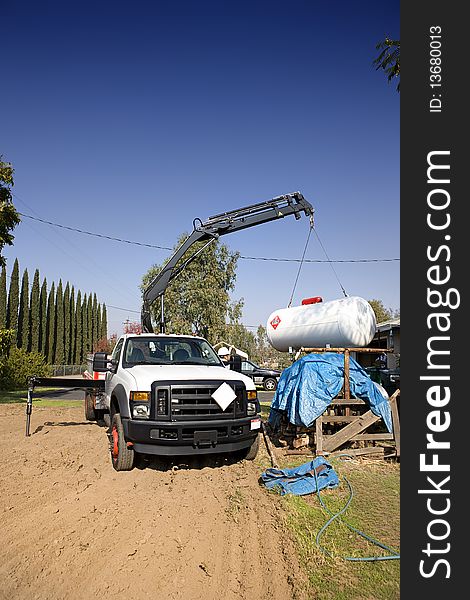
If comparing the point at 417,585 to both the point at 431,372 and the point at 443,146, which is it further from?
the point at 443,146

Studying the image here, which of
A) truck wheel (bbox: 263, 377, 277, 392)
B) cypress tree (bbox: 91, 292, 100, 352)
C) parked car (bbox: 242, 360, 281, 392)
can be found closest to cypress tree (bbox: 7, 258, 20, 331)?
cypress tree (bbox: 91, 292, 100, 352)

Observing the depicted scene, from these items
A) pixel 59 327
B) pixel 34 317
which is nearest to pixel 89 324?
pixel 59 327

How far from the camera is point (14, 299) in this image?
38344 mm

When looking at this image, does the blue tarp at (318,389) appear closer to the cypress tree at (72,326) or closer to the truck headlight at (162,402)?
the truck headlight at (162,402)

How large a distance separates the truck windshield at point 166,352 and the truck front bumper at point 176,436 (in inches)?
61.5

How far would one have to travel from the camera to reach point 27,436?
29.8ft

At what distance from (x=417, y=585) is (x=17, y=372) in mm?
24133

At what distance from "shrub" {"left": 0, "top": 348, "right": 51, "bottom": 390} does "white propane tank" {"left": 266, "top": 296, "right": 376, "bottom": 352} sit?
1638cm

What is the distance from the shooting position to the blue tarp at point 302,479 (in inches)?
227

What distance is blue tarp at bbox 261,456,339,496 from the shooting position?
5773 millimetres

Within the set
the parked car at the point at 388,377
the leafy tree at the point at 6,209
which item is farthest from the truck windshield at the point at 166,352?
the leafy tree at the point at 6,209

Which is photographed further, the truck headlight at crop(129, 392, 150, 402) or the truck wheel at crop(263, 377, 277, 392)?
the truck wheel at crop(263, 377, 277, 392)

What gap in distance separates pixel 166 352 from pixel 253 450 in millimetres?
2225

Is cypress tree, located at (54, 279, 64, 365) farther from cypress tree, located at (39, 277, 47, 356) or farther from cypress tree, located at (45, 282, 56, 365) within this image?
cypress tree, located at (39, 277, 47, 356)
